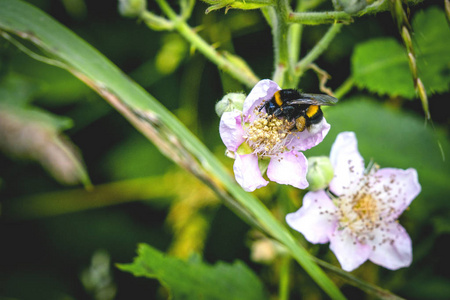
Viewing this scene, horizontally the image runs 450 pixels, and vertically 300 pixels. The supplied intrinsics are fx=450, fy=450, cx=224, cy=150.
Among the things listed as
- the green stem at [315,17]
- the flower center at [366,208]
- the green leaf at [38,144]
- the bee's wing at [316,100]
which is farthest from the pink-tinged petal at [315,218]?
the green leaf at [38,144]

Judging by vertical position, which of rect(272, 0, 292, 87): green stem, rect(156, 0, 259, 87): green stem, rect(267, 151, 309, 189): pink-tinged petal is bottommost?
rect(267, 151, 309, 189): pink-tinged petal

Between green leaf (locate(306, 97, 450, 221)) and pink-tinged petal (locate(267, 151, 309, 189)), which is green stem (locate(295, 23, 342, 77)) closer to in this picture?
pink-tinged petal (locate(267, 151, 309, 189))

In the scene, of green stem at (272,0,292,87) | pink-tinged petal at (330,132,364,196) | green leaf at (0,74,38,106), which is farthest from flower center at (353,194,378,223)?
green leaf at (0,74,38,106)

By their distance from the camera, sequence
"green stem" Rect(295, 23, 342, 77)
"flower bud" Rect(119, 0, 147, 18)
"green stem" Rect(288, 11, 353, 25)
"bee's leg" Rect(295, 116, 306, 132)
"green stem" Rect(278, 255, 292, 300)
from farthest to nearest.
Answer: "green stem" Rect(278, 255, 292, 300), "flower bud" Rect(119, 0, 147, 18), "green stem" Rect(295, 23, 342, 77), "bee's leg" Rect(295, 116, 306, 132), "green stem" Rect(288, 11, 353, 25)

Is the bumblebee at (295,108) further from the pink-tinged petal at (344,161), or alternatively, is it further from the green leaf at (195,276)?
the green leaf at (195,276)

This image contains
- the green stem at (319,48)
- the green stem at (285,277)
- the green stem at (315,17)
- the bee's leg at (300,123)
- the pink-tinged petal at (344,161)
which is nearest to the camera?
the green stem at (315,17)

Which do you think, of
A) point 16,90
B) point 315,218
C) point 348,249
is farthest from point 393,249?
point 16,90

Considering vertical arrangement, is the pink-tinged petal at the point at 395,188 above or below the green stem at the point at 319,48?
below

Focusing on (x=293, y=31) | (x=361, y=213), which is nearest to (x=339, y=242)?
(x=361, y=213)
